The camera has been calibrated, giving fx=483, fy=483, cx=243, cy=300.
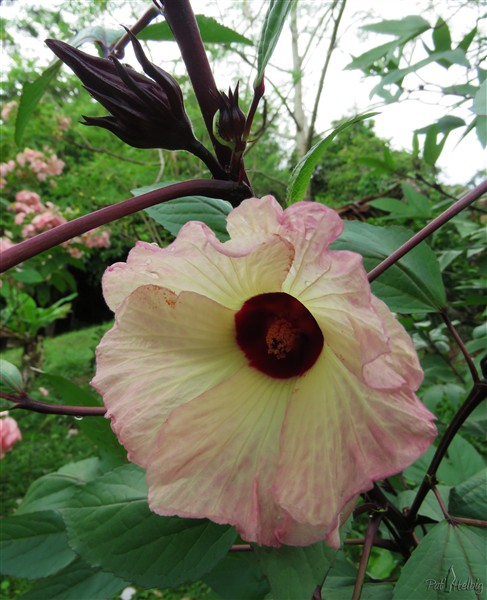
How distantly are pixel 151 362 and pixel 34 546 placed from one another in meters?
0.55

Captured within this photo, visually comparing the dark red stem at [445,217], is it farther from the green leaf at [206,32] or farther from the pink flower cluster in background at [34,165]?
the pink flower cluster in background at [34,165]

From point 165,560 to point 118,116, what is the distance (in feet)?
1.47

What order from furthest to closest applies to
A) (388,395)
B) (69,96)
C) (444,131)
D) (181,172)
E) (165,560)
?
(69,96) < (181,172) < (444,131) < (165,560) < (388,395)

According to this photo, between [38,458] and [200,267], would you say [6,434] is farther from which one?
[200,267]

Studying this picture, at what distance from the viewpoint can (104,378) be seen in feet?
1.30

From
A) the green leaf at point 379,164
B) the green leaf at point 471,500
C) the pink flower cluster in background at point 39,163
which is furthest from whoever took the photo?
the pink flower cluster in background at point 39,163

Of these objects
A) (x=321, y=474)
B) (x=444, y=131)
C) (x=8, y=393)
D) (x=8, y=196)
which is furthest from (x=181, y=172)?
(x=321, y=474)

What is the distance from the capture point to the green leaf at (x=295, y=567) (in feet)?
1.28

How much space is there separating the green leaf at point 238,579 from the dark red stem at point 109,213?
0.50 meters

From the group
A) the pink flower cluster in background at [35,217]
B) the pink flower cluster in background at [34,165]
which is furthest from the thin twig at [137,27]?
the pink flower cluster in background at [34,165]

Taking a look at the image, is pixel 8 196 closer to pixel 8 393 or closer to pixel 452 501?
pixel 8 393

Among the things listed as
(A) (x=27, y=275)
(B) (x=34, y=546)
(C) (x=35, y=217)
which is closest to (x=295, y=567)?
(B) (x=34, y=546)

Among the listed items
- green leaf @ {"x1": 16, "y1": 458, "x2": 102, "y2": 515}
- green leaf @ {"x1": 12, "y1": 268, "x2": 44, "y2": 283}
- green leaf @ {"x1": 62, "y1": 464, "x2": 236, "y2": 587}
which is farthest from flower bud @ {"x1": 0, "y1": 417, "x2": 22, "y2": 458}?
green leaf @ {"x1": 62, "y1": 464, "x2": 236, "y2": 587}

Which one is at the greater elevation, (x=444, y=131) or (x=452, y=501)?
(x=444, y=131)
